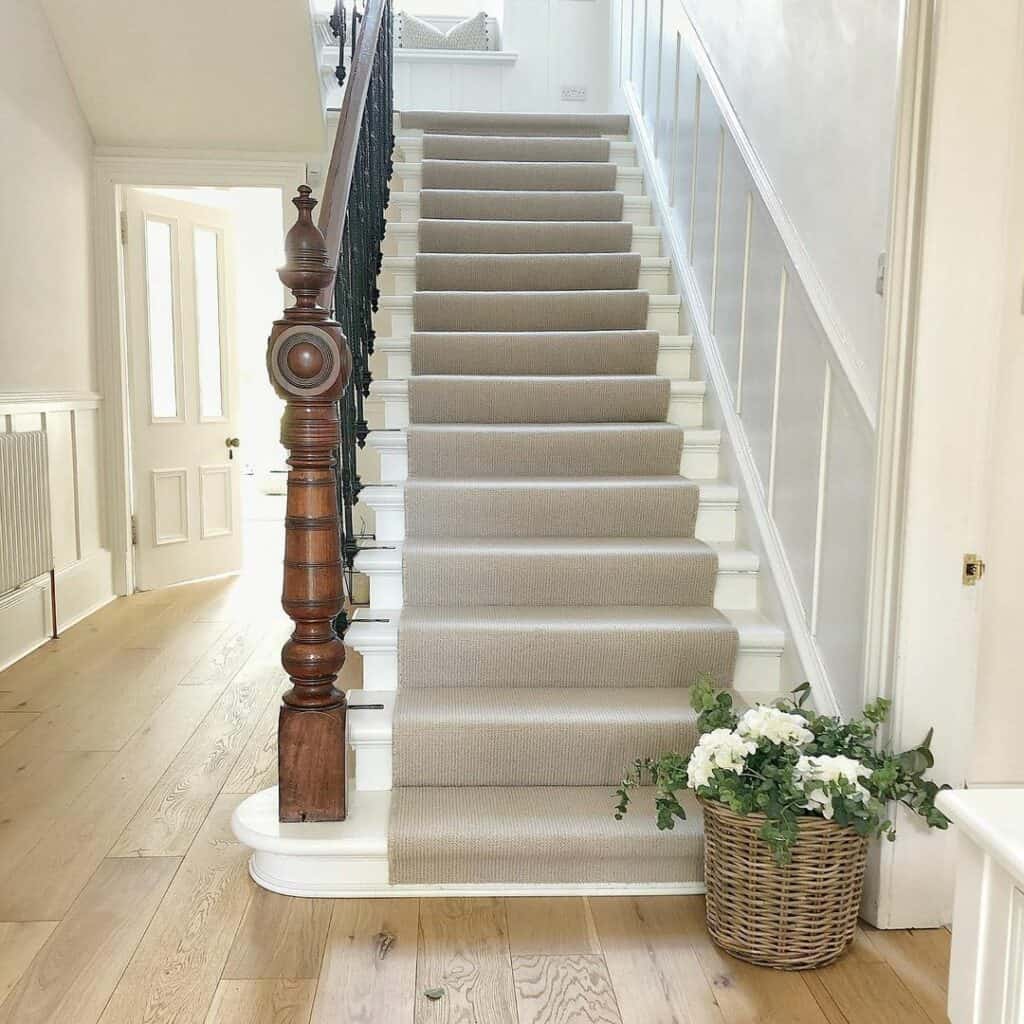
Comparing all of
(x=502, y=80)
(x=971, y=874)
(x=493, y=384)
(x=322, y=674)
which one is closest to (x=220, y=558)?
(x=493, y=384)

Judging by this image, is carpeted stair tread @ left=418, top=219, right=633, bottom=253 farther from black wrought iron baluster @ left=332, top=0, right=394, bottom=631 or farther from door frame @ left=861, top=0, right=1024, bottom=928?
door frame @ left=861, top=0, right=1024, bottom=928

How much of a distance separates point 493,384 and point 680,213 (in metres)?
1.16

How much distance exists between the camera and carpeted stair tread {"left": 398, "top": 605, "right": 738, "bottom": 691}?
264 cm

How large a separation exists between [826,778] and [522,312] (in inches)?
97.5

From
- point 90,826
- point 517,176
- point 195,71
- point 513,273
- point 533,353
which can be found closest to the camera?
point 90,826

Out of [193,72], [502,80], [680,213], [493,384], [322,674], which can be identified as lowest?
[322,674]

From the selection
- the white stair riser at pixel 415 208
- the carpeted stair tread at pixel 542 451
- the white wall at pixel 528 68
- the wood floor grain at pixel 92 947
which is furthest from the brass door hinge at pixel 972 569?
the white wall at pixel 528 68

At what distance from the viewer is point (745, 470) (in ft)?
10.0

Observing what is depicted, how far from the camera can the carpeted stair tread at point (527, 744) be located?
2.41 meters

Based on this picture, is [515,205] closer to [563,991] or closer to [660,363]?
[660,363]

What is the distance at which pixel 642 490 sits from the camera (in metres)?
3.12

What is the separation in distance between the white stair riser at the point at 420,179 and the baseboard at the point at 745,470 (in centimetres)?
16

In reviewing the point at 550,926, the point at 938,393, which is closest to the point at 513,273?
the point at 938,393

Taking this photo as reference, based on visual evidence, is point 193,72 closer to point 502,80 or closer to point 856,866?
point 502,80
